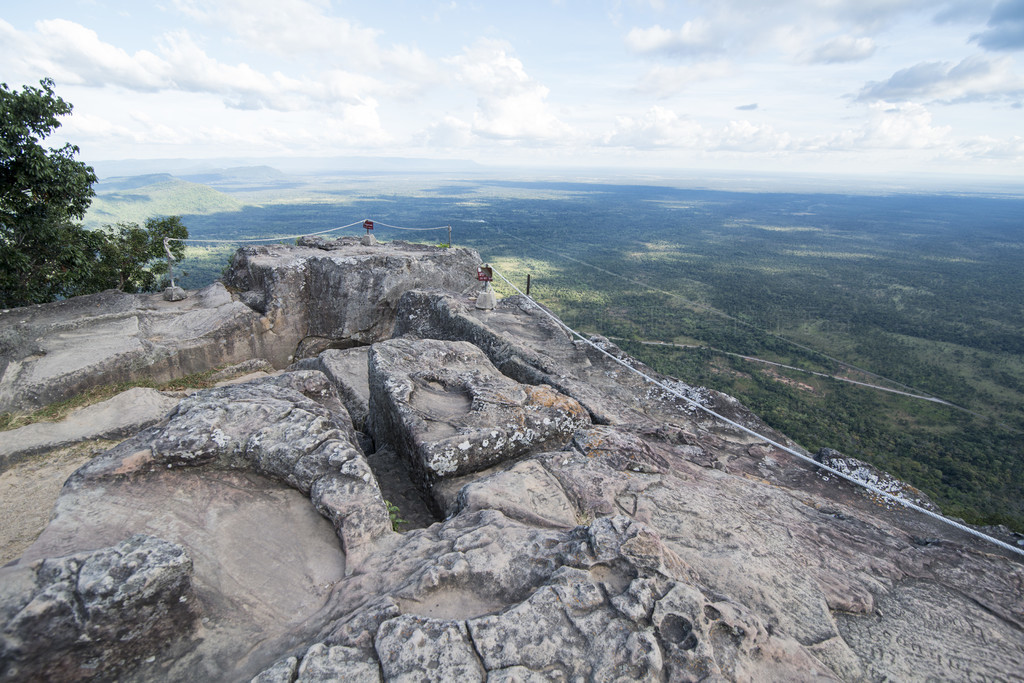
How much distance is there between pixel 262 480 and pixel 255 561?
1.27m

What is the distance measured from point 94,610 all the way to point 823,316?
6587cm

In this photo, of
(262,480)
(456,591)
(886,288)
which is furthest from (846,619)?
(886,288)

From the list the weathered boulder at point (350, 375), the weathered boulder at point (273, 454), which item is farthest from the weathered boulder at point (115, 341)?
the weathered boulder at point (273, 454)

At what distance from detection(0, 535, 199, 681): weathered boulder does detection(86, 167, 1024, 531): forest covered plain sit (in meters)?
12.4

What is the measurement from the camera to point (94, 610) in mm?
3529

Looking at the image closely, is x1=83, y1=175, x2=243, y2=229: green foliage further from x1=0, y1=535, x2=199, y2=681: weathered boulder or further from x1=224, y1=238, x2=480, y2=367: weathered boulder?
x1=0, y1=535, x2=199, y2=681: weathered boulder

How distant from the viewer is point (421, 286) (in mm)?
16172

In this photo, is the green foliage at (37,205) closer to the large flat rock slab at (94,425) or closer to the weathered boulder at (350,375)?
the large flat rock slab at (94,425)

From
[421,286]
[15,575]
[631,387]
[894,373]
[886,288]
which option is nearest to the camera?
[15,575]

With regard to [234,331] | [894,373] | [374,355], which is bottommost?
[894,373]

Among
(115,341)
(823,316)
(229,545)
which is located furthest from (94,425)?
(823,316)

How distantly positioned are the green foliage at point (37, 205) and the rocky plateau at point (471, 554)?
15.7ft

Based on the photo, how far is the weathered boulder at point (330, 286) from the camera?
575 inches

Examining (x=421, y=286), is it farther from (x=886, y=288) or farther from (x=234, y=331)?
(x=886, y=288)
